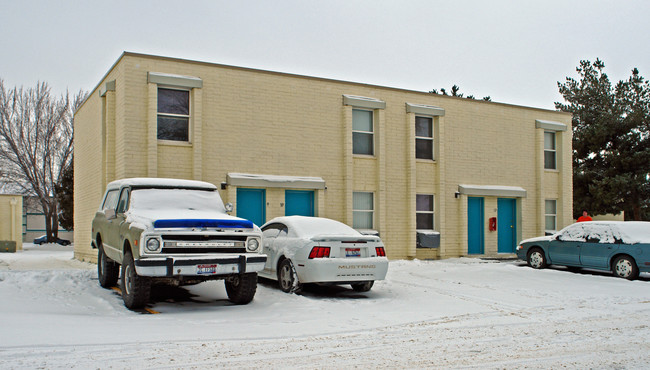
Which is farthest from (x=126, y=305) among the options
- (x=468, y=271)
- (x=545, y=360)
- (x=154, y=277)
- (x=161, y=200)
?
(x=468, y=271)

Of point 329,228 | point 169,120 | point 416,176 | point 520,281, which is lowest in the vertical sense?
point 520,281

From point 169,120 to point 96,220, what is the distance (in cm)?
500

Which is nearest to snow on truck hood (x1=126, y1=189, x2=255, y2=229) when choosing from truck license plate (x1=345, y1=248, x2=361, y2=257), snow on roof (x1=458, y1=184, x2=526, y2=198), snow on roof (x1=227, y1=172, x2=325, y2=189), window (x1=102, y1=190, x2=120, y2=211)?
window (x1=102, y1=190, x2=120, y2=211)

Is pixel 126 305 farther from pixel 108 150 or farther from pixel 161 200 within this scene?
pixel 108 150

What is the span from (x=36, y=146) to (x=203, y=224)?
41030mm

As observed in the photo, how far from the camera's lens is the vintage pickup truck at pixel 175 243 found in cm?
866

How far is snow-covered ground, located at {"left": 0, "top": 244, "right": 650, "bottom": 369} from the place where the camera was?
6.07m

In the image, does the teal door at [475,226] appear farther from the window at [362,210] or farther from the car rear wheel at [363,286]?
the car rear wheel at [363,286]

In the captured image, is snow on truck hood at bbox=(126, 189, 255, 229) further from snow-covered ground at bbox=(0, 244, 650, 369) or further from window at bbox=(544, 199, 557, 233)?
window at bbox=(544, 199, 557, 233)

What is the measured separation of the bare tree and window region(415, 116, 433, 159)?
33.7m

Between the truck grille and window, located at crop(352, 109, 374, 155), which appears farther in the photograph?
window, located at crop(352, 109, 374, 155)

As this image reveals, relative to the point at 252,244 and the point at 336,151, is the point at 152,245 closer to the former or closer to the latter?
the point at 252,244

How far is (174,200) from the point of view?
34.9ft

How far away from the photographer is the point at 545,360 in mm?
6219
